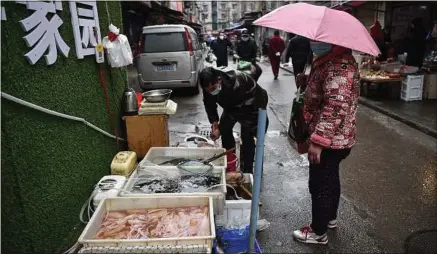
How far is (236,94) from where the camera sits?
3766 millimetres

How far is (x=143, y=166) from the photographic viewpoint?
375 cm

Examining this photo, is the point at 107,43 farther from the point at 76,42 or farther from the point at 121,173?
the point at 121,173

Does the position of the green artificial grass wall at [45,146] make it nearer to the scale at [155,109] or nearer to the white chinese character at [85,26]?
the white chinese character at [85,26]

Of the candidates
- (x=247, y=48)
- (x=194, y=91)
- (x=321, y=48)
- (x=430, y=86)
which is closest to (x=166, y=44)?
(x=194, y=91)

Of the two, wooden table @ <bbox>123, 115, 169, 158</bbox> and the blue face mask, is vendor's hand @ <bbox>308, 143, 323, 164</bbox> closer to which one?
the blue face mask

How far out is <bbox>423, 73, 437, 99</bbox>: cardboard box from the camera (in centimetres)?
927

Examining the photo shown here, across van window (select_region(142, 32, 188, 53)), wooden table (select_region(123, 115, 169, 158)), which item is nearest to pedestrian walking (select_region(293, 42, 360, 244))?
wooden table (select_region(123, 115, 169, 158))

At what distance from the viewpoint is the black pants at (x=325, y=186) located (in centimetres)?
293

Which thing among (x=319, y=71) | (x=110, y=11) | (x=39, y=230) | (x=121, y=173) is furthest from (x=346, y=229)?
(x=110, y=11)

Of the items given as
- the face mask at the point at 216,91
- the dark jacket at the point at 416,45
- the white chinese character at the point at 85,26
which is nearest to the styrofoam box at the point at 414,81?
the dark jacket at the point at 416,45

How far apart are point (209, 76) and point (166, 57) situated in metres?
6.83

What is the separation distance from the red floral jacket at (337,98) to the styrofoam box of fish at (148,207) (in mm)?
1155

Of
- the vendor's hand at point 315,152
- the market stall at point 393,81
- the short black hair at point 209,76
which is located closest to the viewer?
the vendor's hand at point 315,152

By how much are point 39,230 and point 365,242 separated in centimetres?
302
